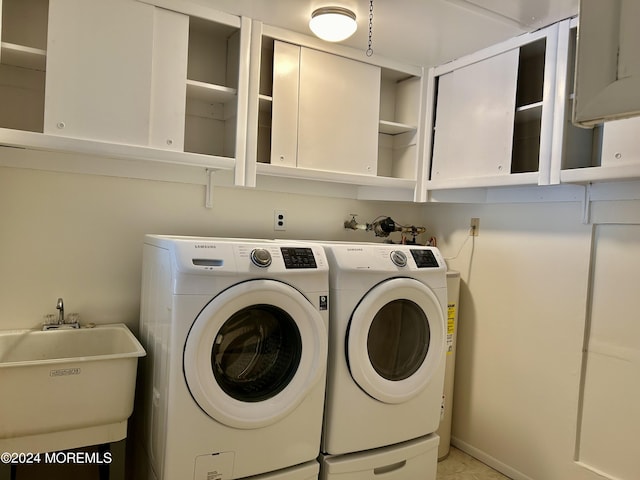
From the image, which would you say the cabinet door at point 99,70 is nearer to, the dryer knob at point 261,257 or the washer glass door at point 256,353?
the dryer knob at point 261,257

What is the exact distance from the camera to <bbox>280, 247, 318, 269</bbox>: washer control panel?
178 cm

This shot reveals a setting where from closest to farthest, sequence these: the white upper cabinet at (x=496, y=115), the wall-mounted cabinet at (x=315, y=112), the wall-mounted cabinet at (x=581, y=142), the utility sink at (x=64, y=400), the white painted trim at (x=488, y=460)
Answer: the utility sink at (x=64, y=400), the wall-mounted cabinet at (x=581, y=142), the white upper cabinet at (x=496, y=115), the wall-mounted cabinet at (x=315, y=112), the white painted trim at (x=488, y=460)

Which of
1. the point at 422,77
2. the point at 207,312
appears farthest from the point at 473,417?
the point at 422,77

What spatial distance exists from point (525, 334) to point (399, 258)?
3.05 ft

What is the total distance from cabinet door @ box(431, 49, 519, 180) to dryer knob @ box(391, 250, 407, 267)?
2.27 feet

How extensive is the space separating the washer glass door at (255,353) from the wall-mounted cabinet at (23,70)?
1188 mm

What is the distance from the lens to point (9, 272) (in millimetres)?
1915

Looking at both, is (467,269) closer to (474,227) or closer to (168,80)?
(474,227)

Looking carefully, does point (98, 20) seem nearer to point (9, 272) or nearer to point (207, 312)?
point (9, 272)

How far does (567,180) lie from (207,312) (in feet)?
5.33

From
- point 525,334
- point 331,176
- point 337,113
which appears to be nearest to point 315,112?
point 337,113

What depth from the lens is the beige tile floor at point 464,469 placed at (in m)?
2.42

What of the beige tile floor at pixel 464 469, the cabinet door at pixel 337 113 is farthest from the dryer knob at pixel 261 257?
the beige tile floor at pixel 464 469

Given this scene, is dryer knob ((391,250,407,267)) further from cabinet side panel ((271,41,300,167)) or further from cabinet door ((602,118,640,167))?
cabinet door ((602,118,640,167))
